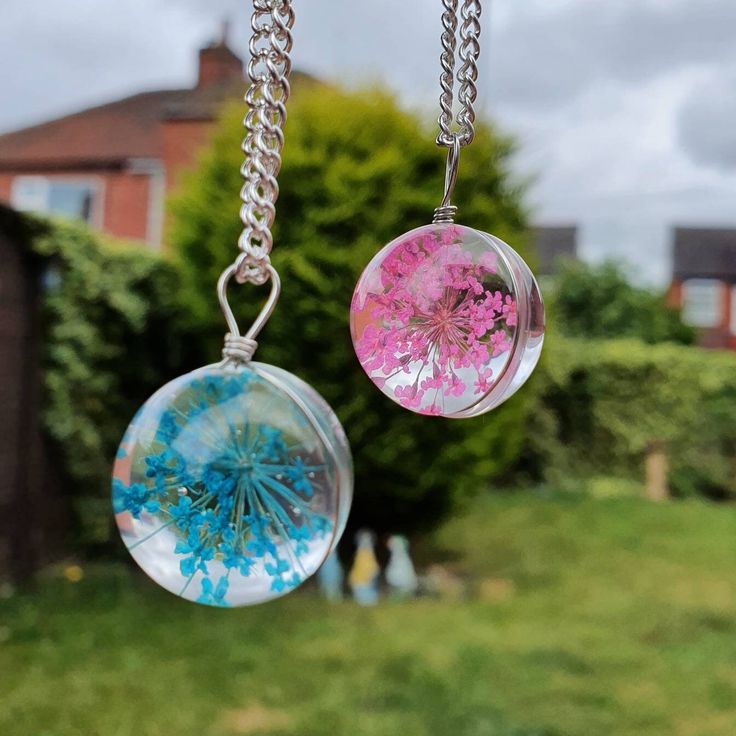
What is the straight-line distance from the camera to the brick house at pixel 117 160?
10.8m

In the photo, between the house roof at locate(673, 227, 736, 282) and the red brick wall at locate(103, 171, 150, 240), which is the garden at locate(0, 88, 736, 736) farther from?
the house roof at locate(673, 227, 736, 282)

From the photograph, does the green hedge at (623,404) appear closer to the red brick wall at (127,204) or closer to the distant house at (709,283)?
the red brick wall at (127,204)

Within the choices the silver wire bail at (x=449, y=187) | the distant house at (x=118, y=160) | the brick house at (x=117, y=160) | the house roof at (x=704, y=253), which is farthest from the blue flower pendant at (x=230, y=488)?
the house roof at (x=704, y=253)

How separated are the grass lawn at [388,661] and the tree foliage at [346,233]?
0.77 meters

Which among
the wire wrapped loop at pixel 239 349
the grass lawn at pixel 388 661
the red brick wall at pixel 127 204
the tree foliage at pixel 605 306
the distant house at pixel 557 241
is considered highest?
the distant house at pixel 557 241

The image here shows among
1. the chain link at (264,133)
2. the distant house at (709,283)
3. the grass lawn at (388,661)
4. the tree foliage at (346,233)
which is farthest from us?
the distant house at (709,283)

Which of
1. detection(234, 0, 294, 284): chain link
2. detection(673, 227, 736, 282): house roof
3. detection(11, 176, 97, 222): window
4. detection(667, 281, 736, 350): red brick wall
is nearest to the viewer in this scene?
detection(234, 0, 294, 284): chain link

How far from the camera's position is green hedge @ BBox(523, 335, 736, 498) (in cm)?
821

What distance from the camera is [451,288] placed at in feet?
2.76

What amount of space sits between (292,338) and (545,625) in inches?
69.7

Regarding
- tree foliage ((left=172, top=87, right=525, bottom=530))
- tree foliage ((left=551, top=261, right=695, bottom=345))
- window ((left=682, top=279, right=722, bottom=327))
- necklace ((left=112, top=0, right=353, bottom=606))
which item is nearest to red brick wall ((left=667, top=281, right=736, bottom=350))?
window ((left=682, top=279, right=722, bottom=327))

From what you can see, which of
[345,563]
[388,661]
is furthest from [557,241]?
[388,661]

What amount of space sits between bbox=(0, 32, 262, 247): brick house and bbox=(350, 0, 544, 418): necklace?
999cm

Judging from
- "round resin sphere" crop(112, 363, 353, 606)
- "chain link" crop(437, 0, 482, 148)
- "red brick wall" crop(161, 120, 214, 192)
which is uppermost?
"red brick wall" crop(161, 120, 214, 192)
